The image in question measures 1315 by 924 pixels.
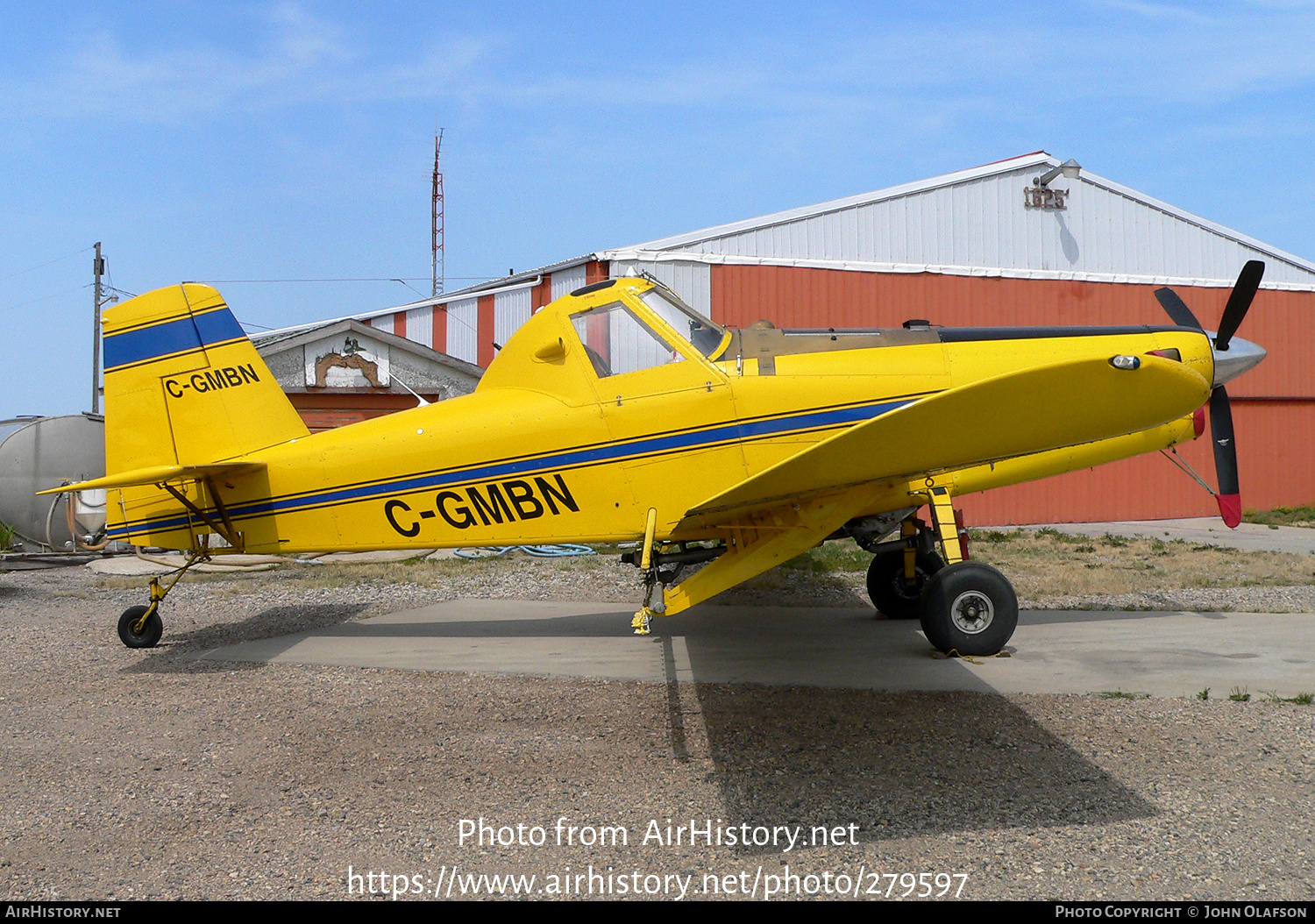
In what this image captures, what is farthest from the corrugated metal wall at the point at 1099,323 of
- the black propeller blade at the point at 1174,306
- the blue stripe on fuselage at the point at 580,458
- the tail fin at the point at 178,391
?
the blue stripe on fuselage at the point at 580,458

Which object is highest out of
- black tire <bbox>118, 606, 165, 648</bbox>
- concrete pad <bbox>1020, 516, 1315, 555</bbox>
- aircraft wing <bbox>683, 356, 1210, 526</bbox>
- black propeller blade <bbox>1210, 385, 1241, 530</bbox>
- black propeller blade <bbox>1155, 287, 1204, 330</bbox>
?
black propeller blade <bbox>1155, 287, 1204, 330</bbox>

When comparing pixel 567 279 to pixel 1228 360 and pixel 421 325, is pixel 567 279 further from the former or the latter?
pixel 1228 360

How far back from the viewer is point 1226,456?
7.70 m

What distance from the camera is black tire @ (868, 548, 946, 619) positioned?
8.07 meters

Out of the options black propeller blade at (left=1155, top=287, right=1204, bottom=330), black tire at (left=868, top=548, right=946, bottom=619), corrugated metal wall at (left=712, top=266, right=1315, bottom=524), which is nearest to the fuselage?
black tire at (left=868, top=548, right=946, bottom=619)

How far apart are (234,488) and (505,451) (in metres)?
2.45

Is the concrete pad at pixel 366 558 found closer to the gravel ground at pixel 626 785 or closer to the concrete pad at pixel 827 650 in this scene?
the concrete pad at pixel 827 650

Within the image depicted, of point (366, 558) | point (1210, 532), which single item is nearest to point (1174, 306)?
point (1210, 532)

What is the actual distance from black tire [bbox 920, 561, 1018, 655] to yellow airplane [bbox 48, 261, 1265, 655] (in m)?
0.01

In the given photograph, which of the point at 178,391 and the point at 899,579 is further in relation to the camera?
the point at 899,579

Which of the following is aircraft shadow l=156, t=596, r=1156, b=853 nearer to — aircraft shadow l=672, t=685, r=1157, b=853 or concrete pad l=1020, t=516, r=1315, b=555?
aircraft shadow l=672, t=685, r=1157, b=853

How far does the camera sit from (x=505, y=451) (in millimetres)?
6344

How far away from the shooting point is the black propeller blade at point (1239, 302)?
679 centimetres

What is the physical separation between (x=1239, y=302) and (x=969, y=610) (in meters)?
3.37
